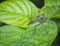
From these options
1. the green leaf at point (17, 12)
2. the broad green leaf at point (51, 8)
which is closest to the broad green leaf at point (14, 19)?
the green leaf at point (17, 12)

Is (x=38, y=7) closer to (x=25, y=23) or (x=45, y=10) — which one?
(x=45, y=10)

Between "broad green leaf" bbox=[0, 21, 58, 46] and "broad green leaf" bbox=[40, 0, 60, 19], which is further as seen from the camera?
"broad green leaf" bbox=[40, 0, 60, 19]

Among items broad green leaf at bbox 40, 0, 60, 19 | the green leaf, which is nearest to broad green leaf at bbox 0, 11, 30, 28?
the green leaf

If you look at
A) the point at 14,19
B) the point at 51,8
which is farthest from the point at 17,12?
the point at 51,8

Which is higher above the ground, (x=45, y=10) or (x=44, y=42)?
(x=45, y=10)

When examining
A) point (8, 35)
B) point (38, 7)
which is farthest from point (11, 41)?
point (38, 7)

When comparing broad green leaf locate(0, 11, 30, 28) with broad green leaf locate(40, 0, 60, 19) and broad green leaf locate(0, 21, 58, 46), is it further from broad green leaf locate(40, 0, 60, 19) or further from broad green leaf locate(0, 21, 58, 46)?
broad green leaf locate(40, 0, 60, 19)
